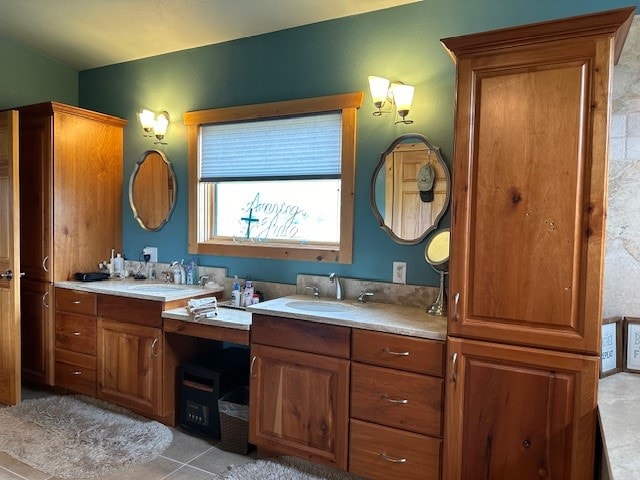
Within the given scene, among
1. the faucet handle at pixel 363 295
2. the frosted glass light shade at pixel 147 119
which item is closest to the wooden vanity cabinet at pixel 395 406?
the faucet handle at pixel 363 295

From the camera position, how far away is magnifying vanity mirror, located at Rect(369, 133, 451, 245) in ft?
8.38

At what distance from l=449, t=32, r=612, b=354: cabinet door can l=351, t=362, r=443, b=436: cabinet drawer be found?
300 millimetres

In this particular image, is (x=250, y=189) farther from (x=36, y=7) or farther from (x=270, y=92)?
(x=36, y=7)

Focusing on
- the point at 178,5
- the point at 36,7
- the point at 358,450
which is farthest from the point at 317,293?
the point at 36,7

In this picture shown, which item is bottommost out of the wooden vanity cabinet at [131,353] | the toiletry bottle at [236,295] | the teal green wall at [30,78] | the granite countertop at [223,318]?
the wooden vanity cabinet at [131,353]

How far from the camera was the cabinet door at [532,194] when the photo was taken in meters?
1.72

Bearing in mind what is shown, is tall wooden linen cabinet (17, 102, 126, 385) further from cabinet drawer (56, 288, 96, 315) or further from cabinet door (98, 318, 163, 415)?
cabinet door (98, 318, 163, 415)

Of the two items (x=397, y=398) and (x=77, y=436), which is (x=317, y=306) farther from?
(x=77, y=436)

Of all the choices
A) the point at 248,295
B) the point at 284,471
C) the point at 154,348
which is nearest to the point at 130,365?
the point at 154,348

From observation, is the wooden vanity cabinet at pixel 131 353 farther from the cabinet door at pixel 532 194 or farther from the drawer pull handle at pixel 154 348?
the cabinet door at pixel 532 194

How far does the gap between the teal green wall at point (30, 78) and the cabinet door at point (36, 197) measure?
351 millimetres

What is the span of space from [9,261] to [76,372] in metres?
0.87

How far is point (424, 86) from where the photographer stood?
2576mm

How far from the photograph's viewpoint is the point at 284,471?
240 centimetres
